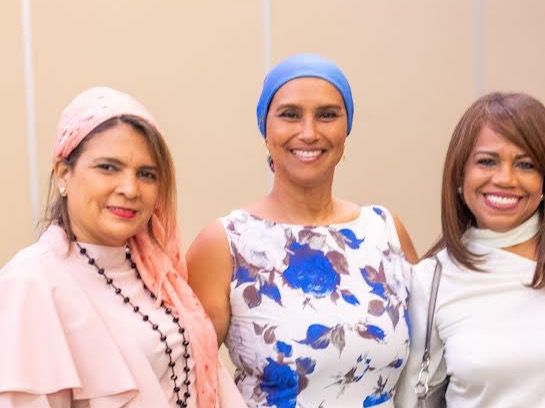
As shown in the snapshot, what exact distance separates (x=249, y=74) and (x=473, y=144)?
6.11ft

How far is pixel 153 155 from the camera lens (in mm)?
1938

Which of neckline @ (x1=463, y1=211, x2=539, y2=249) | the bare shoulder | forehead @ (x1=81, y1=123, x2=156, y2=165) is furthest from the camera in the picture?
the bare shoulder

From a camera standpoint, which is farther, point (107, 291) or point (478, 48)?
point (478, 48)

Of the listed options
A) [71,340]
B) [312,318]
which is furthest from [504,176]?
[71,340]

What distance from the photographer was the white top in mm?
2045

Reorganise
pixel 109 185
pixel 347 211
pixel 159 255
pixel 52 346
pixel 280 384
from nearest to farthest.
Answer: pixel 52 346 → pixel 109 185 → pixel 159 255 → pixel 280 384 → pixel 347 211

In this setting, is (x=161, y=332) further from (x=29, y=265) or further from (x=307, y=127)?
(x=307, y=127)

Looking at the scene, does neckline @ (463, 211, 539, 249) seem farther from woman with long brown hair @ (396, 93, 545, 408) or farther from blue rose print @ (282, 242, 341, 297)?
blue rose print @ (282, 242, 341, 297)

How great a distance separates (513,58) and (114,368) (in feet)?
11.0

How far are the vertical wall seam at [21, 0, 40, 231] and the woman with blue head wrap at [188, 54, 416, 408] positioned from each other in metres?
1.52

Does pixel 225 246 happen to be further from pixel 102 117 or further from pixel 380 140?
pixel 380 140

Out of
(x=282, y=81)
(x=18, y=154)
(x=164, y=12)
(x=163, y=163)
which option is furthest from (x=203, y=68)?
(x=163, y=163)

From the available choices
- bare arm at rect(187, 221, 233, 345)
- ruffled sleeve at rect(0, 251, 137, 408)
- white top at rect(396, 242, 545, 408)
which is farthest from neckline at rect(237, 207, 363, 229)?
ruffled sleeve at rect(0, 251, 137, 408)

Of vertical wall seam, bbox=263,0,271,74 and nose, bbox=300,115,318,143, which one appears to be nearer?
nose, bbox=300,115,318,143
